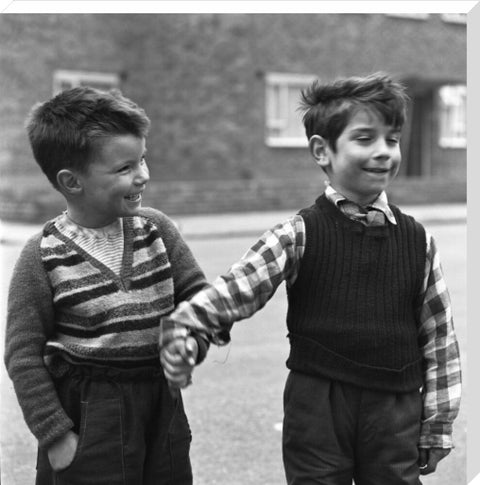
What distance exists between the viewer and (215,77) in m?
18.6

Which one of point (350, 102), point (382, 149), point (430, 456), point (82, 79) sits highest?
point (82, 79)

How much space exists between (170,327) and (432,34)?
20.8m

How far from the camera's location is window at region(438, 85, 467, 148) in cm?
2244

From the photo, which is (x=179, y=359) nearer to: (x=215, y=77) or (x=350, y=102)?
(x=350, y=102)

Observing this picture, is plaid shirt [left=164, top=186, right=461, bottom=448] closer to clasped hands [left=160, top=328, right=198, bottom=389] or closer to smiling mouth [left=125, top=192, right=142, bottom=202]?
clasped hands [left=160, top=328, right=198, bottom=389]

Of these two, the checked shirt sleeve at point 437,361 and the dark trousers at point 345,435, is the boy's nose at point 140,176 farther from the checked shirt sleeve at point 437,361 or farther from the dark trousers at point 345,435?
the checked shirt sleeve at point 437,361

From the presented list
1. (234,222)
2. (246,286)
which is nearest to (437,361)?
→ (246,286)

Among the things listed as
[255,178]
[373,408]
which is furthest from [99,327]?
[255,178]

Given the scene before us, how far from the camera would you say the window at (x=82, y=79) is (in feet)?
57.8

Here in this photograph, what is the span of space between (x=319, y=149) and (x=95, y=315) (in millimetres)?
742

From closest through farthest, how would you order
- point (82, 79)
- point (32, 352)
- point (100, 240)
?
1. point (32, 352)
2. point (100, 240)
3. point (82, 79)

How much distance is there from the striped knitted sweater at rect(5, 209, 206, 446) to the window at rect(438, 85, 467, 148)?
2121 centimetres

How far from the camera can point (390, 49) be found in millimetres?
20688

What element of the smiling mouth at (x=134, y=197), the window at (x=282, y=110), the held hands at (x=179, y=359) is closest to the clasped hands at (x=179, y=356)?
the held hands at (x=179, y=359)
